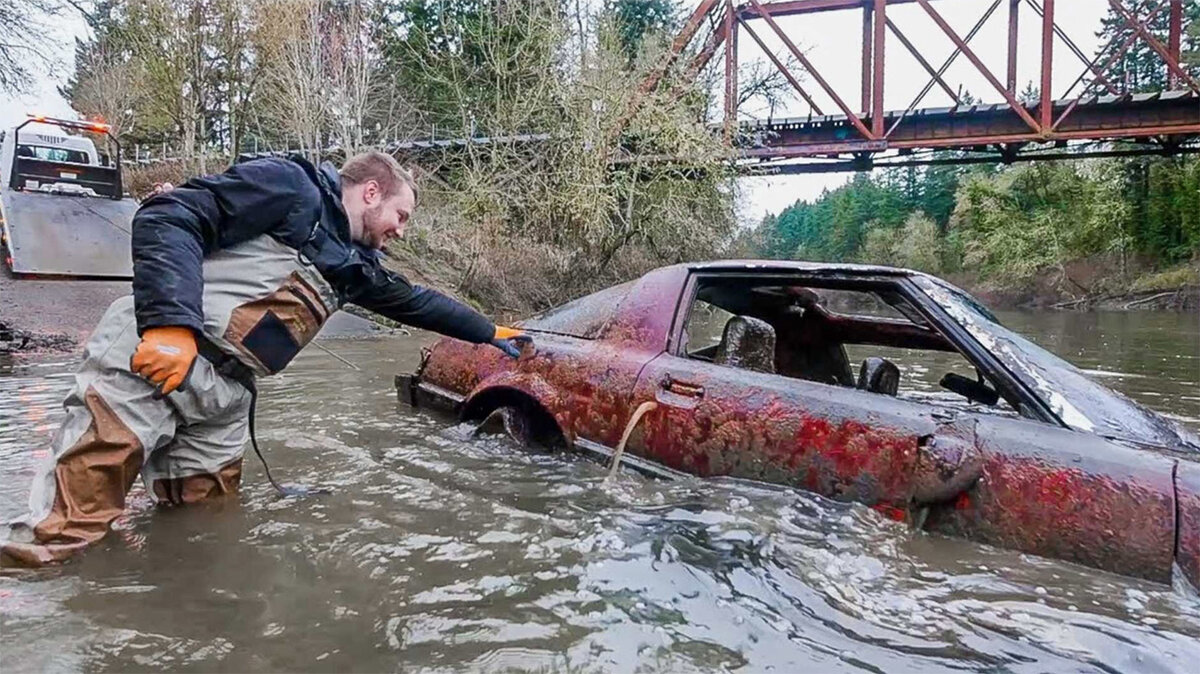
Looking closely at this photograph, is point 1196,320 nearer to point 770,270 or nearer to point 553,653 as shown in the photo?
point 770,270

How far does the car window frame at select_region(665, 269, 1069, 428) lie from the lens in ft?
8.34

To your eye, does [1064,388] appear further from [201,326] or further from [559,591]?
[201,326]

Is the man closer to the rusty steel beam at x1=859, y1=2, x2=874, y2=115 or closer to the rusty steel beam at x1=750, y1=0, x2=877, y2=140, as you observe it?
the rusty steel beam at x1=750, y1=0, x2=877, y2=140

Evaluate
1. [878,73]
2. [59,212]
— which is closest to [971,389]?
[59,212]

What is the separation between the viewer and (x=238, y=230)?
246 cm

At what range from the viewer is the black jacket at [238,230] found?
2215mm

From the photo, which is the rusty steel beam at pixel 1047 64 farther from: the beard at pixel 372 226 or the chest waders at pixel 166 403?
the chest waders at pixel 166 403

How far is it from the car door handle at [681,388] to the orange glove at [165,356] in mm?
1753

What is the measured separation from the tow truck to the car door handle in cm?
990

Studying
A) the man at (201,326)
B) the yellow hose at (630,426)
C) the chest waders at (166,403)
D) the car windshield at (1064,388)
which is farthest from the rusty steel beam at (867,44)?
the chest waders at (166,403)

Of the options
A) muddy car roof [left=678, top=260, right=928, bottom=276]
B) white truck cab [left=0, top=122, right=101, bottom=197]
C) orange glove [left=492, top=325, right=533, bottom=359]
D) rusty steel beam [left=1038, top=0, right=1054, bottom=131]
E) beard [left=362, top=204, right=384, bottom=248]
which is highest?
rusty steel beam [left=1038, top=0, right=1054, bottom=131]

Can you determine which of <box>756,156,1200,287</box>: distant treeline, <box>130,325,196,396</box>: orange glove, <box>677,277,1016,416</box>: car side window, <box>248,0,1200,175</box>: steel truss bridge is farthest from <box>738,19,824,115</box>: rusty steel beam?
<box>130,325,196,396</box>: orange glove

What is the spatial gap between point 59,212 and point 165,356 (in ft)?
39.2

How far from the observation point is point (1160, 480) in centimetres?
217
